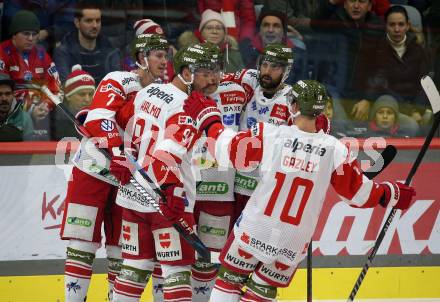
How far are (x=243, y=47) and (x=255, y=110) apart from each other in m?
1.21

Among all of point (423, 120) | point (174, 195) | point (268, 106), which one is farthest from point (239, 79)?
point (423, 120)

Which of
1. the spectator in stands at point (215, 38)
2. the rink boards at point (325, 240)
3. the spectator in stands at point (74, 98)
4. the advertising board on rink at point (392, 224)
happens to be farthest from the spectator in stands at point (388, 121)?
the spectator in stands at point (74, 98)

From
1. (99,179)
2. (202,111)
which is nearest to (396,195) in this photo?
(202,111)

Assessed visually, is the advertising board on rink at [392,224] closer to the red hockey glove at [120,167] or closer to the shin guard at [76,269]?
the shin guard at [76,269]

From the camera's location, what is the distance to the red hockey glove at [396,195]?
5.60 meters

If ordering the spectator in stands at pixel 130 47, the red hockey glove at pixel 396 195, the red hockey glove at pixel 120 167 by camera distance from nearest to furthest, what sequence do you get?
the red hockey glove at pixel 396 195 < the red hockey glove at pixel 120 167 < the spectator in stands at pixel 130 47

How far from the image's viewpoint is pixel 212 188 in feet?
21.0

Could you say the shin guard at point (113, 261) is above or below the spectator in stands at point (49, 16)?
below

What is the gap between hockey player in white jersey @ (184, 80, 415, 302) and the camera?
539 cm

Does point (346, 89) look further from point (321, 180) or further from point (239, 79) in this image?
point (321, 180)

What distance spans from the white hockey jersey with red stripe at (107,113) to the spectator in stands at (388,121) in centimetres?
195

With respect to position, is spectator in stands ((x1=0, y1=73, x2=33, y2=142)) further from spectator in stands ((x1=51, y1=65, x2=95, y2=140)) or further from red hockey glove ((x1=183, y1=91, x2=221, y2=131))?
red hockey glove ((x1=183, y1=91, x2=221, y2=131))

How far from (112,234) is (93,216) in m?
0.17

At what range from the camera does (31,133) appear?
7121 millimetres
